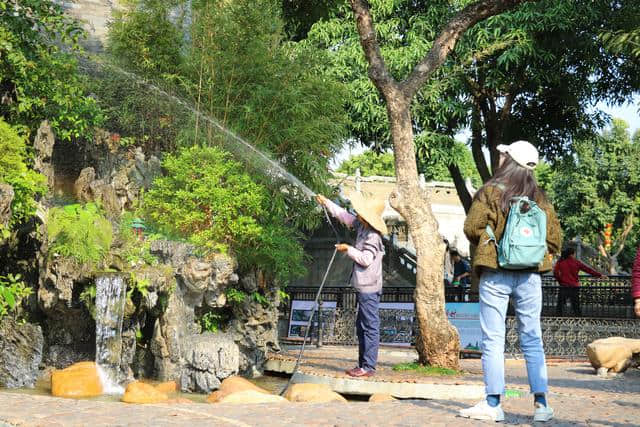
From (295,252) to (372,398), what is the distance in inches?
225

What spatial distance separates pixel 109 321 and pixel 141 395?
2777mm

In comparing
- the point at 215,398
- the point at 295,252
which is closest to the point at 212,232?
the point at 295,252

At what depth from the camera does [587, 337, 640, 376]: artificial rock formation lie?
44.6ft

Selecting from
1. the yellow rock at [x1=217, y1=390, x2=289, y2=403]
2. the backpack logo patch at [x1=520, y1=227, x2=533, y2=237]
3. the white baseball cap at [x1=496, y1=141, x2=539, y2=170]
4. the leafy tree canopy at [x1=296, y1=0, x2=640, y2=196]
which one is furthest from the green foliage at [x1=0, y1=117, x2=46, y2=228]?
the leafy tree canopy at [x1=296, y1=0, x2=640, y2=196]

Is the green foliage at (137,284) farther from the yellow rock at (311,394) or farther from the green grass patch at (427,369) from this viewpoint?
the yellow rock at (311,394)

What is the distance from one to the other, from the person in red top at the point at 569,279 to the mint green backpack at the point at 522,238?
13.2 meters

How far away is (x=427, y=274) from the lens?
12789 mm

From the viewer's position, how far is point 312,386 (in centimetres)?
1041

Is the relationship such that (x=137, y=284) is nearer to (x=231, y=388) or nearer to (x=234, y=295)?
(x=234, y=295)

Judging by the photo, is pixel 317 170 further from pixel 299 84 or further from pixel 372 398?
pixel 372 398

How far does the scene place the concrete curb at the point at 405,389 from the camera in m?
10.6

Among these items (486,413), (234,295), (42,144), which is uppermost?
(42,144)

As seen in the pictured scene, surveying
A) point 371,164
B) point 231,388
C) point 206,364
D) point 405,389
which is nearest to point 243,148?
point 206,364

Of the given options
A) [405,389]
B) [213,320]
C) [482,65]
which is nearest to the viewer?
[405,389]
